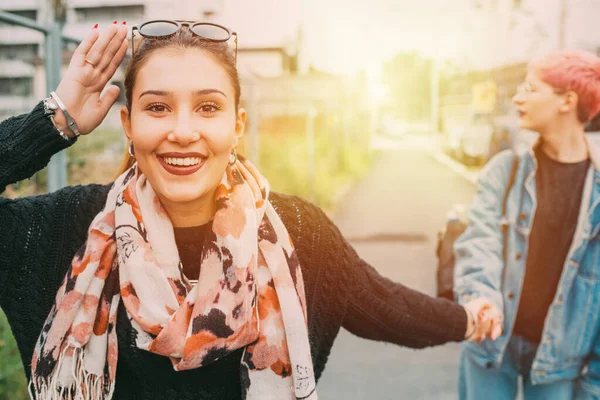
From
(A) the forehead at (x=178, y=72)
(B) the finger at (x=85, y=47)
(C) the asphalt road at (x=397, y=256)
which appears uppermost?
(B) the finger at (x=85, y=47)

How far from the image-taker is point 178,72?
165 cm

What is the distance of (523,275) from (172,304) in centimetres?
150

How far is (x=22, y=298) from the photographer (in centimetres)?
173

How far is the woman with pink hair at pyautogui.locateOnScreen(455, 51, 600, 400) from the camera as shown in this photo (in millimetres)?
2404

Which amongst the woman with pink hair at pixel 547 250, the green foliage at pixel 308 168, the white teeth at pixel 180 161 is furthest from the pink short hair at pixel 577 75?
the green foliage at pixel 308 168

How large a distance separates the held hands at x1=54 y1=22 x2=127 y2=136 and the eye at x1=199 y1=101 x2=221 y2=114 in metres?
0.33

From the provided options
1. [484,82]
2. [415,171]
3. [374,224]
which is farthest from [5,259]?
[484,82]

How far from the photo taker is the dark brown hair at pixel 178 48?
5.51ft

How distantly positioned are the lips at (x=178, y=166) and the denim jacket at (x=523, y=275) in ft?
4.23

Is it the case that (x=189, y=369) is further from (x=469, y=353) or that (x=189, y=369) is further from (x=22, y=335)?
(x=469, y=353)

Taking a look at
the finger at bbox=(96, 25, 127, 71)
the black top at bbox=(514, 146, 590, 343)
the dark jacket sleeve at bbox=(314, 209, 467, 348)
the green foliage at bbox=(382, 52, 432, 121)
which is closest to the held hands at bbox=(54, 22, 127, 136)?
the finger at bbox=(96, 25, 127, 71)

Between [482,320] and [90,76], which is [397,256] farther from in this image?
[90,76]

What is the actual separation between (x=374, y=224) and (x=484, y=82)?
414 inches

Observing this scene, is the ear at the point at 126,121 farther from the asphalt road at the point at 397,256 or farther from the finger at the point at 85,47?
the asphalt road at the point at 397,256
